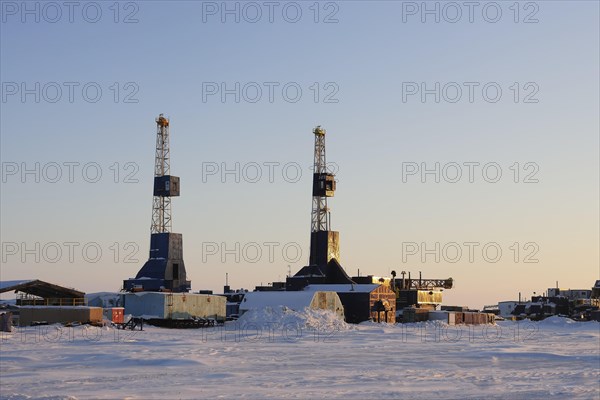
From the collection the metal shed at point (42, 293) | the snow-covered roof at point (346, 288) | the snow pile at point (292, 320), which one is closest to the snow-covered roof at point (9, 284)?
the metal shed at point (42, 293)

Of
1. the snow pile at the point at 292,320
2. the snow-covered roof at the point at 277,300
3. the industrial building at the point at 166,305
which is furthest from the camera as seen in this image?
the snow-covered roof at the point at 277,300

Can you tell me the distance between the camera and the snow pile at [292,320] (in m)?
70.3

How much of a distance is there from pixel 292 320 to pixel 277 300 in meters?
10.2

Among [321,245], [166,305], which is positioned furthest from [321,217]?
[166,305]

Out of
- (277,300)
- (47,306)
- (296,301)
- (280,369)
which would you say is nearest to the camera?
(280,369)

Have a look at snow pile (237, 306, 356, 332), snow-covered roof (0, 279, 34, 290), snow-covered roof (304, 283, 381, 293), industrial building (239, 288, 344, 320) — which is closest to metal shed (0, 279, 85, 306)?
snow-covered roof (0, 279, 34, 290)

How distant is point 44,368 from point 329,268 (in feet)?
259

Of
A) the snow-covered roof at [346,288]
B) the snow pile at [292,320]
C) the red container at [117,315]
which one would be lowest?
the snow pile at [292,320]

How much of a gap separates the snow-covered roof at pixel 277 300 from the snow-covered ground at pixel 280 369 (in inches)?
1157

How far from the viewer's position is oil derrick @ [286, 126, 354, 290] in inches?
4195

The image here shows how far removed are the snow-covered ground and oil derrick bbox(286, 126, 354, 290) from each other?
56014 millimetres

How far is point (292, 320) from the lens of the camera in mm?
72000

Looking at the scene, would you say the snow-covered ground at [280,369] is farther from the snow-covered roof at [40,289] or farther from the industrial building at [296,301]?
the industrial building at [296,301]

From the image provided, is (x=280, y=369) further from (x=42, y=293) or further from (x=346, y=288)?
(x=346, y=288)
